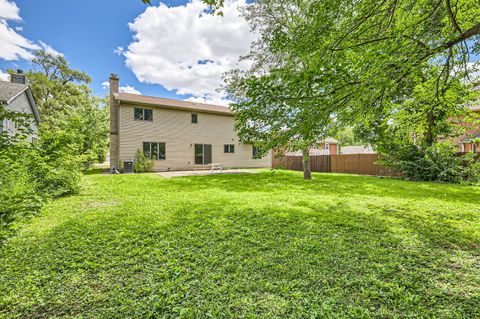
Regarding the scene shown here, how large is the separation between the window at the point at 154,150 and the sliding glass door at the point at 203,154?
2622mm

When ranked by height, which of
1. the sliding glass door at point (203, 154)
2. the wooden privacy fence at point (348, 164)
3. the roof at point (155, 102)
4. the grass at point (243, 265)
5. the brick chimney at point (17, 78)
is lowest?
the grass at point (243, 265)

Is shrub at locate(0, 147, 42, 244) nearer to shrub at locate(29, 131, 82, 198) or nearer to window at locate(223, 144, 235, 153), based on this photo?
shrub at locate(29, 131, 82, 198)

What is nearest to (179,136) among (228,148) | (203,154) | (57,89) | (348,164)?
(203,154)

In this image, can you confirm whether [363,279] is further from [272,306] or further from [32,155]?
[32,155]

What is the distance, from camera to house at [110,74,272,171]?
1520cm

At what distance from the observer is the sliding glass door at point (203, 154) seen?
1797cm

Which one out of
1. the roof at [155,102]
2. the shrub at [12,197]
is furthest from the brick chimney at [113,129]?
the shrub at [12,197]

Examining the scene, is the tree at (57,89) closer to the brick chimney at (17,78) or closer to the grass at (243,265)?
the brick chimney at (17,78)

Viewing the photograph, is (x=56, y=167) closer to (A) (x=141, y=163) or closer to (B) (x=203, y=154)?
(A) (x=141, y=163)

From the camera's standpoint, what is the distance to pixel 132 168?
1499 cm

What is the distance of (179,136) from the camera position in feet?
56.1

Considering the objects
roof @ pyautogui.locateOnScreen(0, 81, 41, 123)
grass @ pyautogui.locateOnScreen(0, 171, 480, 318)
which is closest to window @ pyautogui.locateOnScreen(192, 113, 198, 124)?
roof @ pyautogui.locateOnScreen(0, 81, 41, 123)

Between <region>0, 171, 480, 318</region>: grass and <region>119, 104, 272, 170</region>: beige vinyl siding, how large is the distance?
11.1 metres

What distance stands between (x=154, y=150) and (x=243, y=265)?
589 inches
